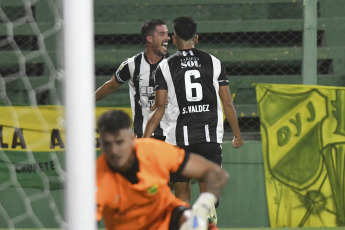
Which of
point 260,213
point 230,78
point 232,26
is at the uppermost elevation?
point 232,26

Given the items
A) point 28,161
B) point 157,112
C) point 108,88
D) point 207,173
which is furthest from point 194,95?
point 28,161

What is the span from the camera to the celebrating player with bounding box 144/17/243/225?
6.25 m

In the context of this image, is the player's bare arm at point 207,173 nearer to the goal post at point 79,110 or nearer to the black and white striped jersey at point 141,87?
the goal post at point 79,110

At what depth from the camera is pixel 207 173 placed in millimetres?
4078

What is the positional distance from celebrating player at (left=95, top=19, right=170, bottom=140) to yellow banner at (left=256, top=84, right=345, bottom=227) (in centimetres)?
135

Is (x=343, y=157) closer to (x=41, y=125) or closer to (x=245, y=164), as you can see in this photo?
(x=245, y=164)

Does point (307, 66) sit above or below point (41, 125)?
above

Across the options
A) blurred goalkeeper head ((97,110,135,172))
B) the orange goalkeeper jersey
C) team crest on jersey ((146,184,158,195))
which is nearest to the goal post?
blurred goalkeeper head ((97,110,135,172))

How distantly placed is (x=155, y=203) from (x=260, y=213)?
393cm

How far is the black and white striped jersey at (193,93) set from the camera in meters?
6.25

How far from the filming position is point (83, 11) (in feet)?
9.81

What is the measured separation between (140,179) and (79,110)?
1076mm

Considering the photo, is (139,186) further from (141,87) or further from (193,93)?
(141,87)

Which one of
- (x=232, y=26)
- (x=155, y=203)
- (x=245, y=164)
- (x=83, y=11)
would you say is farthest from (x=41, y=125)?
(x=83, y=11)
